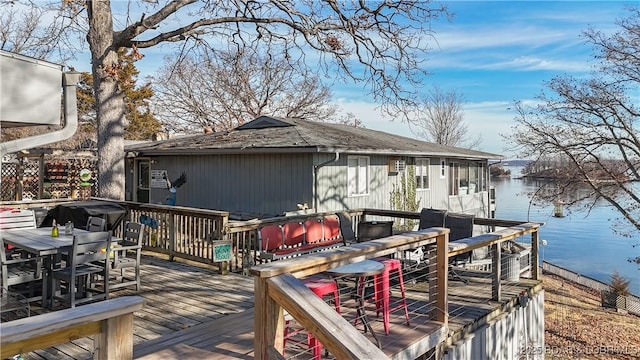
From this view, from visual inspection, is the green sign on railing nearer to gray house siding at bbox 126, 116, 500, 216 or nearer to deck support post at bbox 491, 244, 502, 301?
deck support post at bbox 491, 244, 502, 301

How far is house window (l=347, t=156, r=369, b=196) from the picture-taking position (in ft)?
39.5

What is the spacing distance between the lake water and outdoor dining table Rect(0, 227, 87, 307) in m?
17.0

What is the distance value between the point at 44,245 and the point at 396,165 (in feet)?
34.1

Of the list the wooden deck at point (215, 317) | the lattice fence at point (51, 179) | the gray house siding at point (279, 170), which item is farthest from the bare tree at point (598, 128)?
the lattice fence at point (51, 179)

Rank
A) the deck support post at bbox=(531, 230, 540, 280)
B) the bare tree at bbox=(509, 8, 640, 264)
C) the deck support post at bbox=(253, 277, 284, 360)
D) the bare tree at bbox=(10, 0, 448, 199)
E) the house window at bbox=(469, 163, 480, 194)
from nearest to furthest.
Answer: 1. the deck support post at bbox=(253, 277, 284, 360)
2. the deck support post at bbox=(531, 230, 540, 280)
3. the bare tree at bbox=(10, 0, 448, 199)
4. the bare tree at bbox=(509, 8, 640, 264)
5. the house window at bbox=(469, 163, 480, 194)

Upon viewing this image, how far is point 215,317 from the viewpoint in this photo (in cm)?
476

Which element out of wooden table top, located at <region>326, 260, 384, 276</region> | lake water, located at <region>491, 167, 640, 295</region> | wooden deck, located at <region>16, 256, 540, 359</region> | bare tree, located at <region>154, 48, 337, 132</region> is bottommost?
lake water, located at <region>491, 167, 640, 295</region>

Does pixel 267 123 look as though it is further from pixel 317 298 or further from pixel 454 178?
pixel 317 298

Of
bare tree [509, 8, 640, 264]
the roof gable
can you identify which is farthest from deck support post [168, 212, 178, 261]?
bare tree [509, 8, 640, 264]

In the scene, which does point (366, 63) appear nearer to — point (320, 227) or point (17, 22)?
point (320, 227)

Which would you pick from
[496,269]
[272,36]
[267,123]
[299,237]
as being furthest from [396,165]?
[496,269]

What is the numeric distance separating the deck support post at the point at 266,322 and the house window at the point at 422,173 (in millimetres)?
12990

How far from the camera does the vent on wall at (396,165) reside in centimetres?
1348

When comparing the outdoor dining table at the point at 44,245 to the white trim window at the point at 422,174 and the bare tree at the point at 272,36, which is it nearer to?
the bare tree at the point at 272,36
